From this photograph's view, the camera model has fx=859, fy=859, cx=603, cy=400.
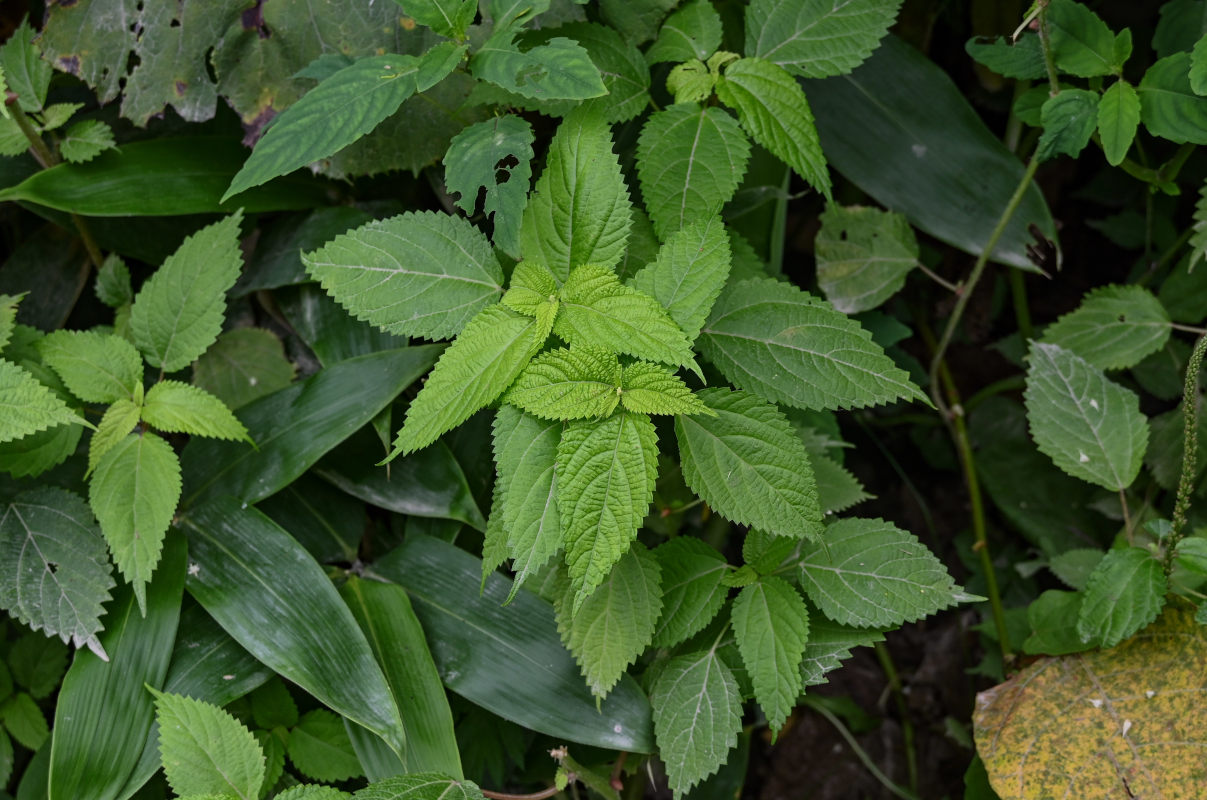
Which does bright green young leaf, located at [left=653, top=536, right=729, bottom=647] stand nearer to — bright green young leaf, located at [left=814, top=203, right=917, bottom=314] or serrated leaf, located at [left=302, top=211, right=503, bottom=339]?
serrated leaf, located at [left=302, top=211, right=503, bottom=339]

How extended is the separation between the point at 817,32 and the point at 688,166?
297 mm

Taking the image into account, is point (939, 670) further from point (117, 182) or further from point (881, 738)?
point (117, 182)

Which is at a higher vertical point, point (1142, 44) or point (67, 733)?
point (1142, 44)

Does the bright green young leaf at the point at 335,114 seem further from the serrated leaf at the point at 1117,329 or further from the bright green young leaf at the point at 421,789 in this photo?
the serrated leaf at the point at 1117,329

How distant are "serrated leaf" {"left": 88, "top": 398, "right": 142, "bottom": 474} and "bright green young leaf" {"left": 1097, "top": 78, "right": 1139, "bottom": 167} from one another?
140cm

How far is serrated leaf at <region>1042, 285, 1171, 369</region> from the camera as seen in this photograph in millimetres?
1411

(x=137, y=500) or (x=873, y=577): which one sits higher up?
(x=137, y=500)

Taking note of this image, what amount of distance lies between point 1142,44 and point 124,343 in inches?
74.5

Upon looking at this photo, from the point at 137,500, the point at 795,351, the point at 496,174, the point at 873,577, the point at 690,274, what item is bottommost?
the point at 873,577

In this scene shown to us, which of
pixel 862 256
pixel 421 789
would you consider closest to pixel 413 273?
pixel 421 789

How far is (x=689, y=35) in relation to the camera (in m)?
1.24

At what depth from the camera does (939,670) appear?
6.15 feet

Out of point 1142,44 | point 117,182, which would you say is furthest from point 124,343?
point 1142,44

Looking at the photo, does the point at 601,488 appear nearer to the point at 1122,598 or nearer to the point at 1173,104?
the point at 1122,598
